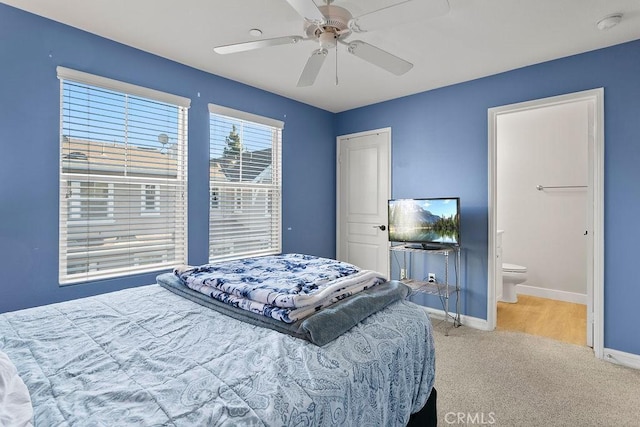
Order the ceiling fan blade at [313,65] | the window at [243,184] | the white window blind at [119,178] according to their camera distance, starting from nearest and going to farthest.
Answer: the ceiling fan blade at [313,65] < the white window blind at [119,178] < the window at [243,184]

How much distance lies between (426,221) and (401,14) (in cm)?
222

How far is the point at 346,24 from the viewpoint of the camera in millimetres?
1915

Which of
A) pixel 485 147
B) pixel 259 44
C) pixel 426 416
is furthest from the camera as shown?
pixel 485 147

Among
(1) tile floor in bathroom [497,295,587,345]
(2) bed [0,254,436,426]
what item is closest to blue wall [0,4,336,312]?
(2) bed [0,254,436,426]

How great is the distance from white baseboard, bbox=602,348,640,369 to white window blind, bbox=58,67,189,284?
3699mm

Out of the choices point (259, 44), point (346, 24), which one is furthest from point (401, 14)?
point (259, 44)

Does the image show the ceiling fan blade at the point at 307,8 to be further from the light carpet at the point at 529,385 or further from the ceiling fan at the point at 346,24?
the light carpet at the point at 529,385

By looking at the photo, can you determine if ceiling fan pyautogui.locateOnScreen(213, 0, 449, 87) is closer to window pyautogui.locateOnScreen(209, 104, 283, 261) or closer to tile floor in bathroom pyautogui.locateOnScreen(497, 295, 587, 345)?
window pyautogui.locateOnScreen(209, 104, 283, 261)

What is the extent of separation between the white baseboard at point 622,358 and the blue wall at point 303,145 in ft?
0.15

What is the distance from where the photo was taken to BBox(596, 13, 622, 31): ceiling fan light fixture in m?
2.24

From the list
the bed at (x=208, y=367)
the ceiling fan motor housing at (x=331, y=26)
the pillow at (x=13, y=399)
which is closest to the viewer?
the pillow at (x=13, y=399)

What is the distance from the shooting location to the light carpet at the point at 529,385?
1.97m

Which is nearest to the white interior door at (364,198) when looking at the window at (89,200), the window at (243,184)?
the window at (243,184)

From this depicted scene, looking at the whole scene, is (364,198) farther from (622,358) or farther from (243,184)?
(622,358)
